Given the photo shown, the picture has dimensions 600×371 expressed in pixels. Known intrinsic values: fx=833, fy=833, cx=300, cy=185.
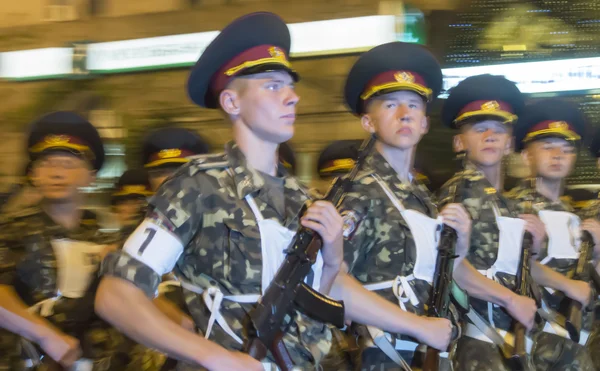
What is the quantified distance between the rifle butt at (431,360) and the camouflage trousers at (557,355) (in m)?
1.52

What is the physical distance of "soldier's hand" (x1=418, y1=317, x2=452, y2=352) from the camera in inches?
128

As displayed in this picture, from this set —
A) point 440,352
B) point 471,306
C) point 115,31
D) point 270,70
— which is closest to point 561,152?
point 471,306

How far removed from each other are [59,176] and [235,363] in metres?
2.46

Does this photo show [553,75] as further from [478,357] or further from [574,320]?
[478,357]

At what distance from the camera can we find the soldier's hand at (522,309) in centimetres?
409

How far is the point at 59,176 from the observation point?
4.50m

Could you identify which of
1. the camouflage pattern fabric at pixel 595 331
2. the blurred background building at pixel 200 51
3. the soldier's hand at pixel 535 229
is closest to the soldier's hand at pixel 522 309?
the soldier's hand at pixel 535 229

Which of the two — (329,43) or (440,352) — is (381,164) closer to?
(440,352)

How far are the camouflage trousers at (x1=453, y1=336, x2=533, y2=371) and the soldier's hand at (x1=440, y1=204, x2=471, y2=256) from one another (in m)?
0.70

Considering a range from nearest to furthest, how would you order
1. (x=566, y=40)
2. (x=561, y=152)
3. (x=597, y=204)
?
1. (x=561, y=152)
2. (x=597, y=204)
3. (x=566, y=40)

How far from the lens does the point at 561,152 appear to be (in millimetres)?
5117

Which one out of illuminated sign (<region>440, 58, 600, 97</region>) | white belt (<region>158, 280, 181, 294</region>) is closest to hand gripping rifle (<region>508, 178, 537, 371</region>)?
white belt (<region>158, 280, 181, 294</region>)

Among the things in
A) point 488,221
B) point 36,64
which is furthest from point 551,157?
point 36,64

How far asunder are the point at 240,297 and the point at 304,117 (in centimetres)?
580
